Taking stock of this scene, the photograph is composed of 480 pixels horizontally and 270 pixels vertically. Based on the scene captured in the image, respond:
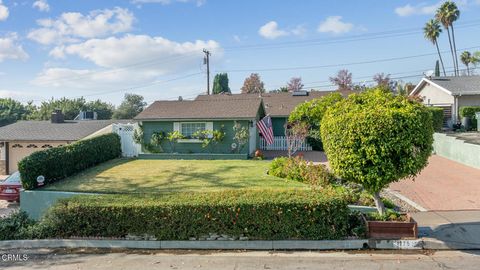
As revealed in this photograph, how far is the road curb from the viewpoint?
7.36 meters

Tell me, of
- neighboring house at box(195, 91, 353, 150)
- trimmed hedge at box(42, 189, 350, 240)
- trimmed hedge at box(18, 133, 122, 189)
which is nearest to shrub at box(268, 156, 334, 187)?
trimmed hedge at box(42, 189, 350, 240)

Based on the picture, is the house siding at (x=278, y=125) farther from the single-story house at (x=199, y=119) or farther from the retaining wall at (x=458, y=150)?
the retaining wall at (x=458, y=150)

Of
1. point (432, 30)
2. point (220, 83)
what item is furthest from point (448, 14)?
point (220, 83)

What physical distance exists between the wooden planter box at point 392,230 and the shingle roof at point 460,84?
22.3 meters

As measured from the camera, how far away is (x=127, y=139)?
21.1 metres

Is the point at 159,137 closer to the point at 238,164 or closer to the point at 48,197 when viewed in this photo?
the point at 238,164

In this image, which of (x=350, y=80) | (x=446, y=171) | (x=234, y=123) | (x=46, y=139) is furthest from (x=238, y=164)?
(x=350, y=80)

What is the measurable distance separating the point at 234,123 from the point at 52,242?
12740 millimetres

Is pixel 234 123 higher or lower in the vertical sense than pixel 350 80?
lower

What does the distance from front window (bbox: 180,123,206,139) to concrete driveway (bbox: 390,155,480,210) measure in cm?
1102

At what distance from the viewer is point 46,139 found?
2347 cm

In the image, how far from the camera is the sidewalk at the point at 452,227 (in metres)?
7.38

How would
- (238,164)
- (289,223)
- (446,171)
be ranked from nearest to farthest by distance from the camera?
(289,223), (446,171), (238,164)

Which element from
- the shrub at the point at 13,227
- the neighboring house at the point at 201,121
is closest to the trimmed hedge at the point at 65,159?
the neighboring house at the point at 201,121
